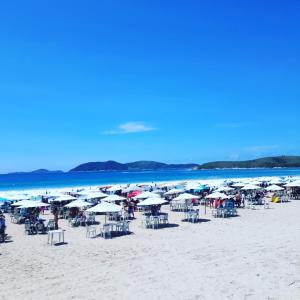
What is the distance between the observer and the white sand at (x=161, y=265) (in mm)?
7410

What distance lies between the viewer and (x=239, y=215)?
18.5 meters

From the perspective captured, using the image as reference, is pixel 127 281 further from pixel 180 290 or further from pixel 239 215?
pixel 239 215

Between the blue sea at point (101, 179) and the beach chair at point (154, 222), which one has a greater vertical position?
the blue sea at point (101, 179)

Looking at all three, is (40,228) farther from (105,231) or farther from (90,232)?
(105,231)

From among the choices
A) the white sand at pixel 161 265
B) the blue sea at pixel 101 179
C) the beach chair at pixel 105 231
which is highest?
the blue sea at pixel 101 179

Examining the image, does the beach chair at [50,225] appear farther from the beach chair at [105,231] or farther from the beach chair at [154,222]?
the beach chair at [154,222]

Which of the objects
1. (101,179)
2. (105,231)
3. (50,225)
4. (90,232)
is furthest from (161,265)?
(101,179)

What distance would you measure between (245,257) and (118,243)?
4.45 m

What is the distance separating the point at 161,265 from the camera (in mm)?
9297

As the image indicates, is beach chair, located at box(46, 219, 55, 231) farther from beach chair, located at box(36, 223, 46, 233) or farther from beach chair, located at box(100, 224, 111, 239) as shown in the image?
beach chair, located at box(100, 224, 111, 239)

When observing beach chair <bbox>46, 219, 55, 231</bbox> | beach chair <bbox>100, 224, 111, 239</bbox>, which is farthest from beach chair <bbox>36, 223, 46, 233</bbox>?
beach chair <bbox>100, 224, 111, 239</bbox>

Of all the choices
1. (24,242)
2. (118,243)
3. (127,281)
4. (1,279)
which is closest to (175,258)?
(127,281)

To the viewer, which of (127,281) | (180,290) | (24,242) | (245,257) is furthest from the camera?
(24,242)

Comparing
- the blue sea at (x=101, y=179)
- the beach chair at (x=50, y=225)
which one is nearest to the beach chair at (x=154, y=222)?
the beach chair at (x=50, y=225)
